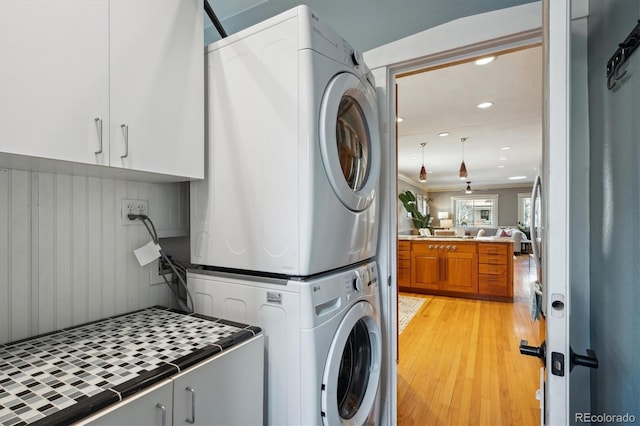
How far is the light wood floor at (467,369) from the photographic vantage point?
6.44 ft

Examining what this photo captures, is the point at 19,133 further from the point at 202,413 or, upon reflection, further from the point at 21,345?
the point at 202,413

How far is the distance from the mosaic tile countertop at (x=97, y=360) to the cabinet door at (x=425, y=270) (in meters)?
4.25

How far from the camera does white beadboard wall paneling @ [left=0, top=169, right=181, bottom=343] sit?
40.4 inches

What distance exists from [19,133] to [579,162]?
177 centimetres

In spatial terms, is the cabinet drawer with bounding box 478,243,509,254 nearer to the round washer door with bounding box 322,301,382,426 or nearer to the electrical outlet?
the round washer door with bounding box 322,301,382,426

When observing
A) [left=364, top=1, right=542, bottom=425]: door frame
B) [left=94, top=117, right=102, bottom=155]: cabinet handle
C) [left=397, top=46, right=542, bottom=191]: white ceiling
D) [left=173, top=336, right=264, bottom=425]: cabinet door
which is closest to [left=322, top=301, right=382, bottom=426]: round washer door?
[left=364, top=1, right=542, bottom=425]: door frame

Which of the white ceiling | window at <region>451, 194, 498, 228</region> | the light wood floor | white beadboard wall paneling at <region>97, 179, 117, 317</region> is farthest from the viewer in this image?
window at <region>451, 194, 498, 228</region>

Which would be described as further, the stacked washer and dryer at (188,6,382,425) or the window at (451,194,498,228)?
the window at (451,194,498,228)

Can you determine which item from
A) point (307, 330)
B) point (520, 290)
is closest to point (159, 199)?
point (307, 330)

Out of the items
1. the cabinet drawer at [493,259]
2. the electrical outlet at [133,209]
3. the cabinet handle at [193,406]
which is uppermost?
the electrical outlet at [133,209]

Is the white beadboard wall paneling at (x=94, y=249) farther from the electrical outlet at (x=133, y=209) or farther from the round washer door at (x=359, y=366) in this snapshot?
the round washer door at (x=359, y=366)

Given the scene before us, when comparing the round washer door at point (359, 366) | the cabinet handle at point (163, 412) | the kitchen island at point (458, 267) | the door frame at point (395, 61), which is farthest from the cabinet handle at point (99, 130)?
the kitchen island at point (458, 267)

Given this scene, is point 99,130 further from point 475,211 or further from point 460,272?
point 475,211

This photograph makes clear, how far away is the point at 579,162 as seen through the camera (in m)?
1.20
